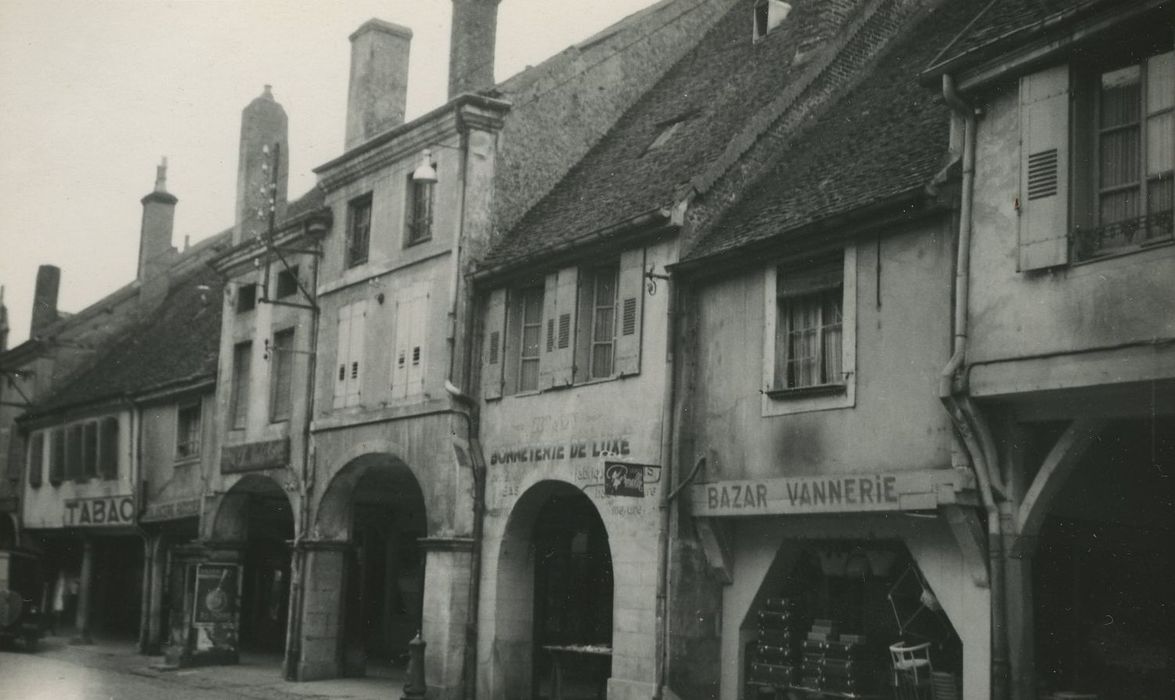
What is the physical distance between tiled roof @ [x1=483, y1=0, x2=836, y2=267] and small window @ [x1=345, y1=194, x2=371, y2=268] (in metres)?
3.62

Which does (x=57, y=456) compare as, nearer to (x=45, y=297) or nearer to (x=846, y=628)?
(x=45, y=297)

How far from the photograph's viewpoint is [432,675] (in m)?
19.5

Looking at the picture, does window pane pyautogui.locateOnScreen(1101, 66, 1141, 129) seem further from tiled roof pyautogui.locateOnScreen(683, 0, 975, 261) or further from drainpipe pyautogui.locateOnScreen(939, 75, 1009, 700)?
tiled roof pyautogui.locateOnScreen(683, 0, 975, 261)

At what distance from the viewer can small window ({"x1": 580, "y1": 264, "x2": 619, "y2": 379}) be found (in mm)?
18094

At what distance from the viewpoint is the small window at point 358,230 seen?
23453 mm

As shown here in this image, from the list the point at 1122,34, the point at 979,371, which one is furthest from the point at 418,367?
the point at 1122,34

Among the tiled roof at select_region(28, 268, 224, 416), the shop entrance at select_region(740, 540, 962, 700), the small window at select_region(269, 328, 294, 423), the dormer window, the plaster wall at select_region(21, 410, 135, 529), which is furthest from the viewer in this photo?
the plaster wall at select_region(21, 410, 135, 529)

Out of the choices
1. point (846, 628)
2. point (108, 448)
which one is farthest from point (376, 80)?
point (846, 628)

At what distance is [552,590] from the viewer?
20250mm

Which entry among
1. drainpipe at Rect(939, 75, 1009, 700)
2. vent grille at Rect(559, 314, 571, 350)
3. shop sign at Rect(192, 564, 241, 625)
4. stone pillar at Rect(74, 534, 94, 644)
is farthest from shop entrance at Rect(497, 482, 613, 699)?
stone pillar at Rect(74, 534, 94, 644)

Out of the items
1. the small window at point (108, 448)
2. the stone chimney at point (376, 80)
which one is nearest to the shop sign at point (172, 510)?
the small window at point (108, 448)

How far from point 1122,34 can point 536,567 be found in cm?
1158

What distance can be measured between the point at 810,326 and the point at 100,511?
22.8m

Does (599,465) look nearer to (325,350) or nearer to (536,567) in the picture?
(536,567)
